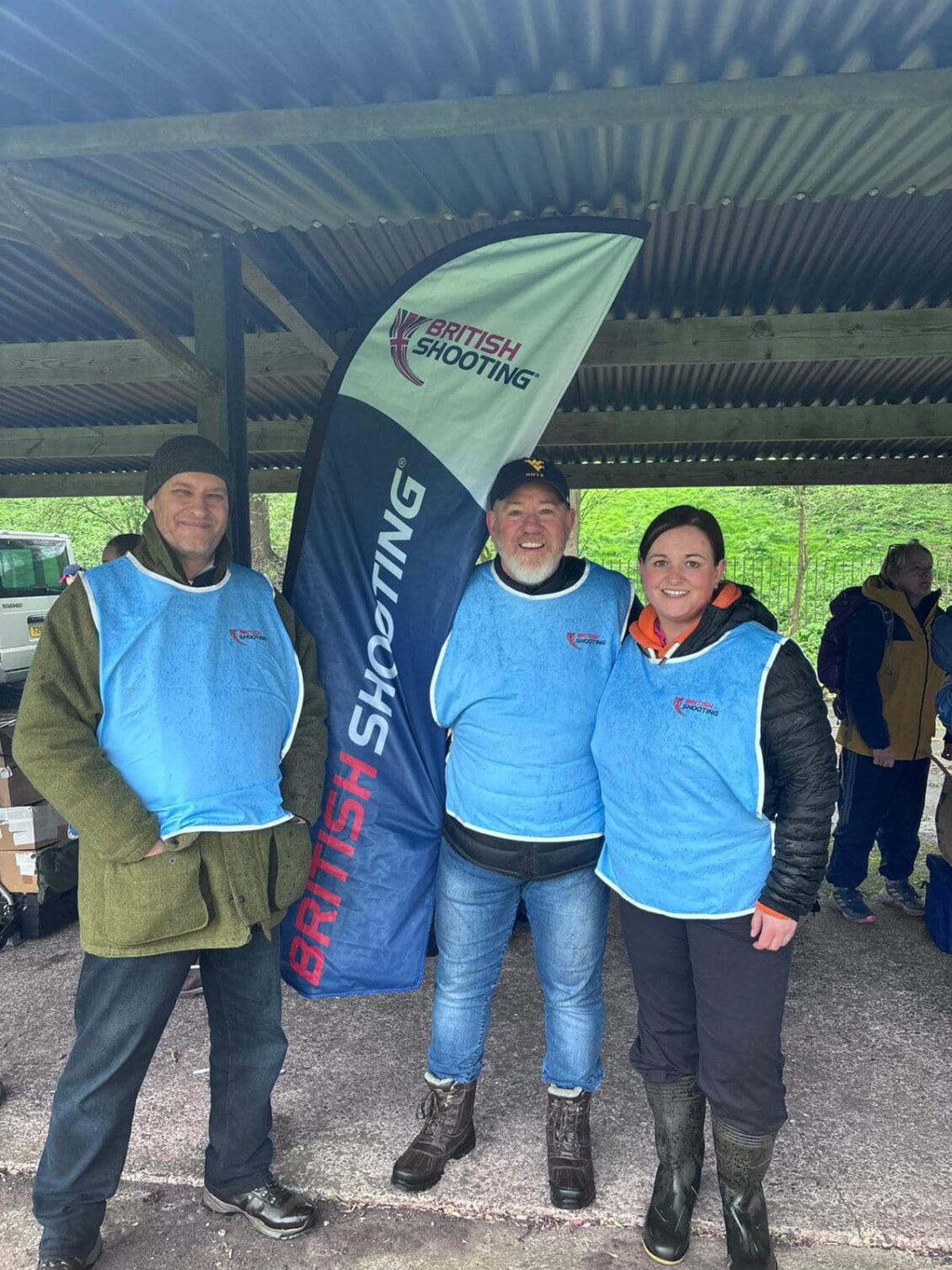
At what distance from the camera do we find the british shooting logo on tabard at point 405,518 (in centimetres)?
284

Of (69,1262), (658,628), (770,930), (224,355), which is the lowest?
(69,1262)

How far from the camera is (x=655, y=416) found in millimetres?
6297

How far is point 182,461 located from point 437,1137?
2.16 m

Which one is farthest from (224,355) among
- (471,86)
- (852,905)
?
(852,905)

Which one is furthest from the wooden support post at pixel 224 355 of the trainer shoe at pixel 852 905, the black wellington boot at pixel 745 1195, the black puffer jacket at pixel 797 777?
the trainer shoe at pixel 852 905

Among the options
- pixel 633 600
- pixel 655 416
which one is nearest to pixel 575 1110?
pixel 633 600

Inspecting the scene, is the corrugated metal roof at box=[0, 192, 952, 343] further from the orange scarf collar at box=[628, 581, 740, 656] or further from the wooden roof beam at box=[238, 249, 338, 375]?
the orange scarf collar at box=[628, 581, 740, 656]

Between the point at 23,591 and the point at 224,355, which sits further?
the point at 23,591

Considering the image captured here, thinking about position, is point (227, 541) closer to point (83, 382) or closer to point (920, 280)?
point (83, 382)

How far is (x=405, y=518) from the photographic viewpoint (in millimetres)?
2939

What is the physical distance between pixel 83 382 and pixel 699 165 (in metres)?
3.74

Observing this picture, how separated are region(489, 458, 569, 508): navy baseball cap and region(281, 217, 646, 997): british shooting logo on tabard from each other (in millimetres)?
148

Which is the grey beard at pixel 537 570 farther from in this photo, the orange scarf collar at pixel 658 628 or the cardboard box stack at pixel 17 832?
the cardboard box stack at pixel 17 832

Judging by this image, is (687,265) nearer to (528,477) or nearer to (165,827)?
(528,477)
